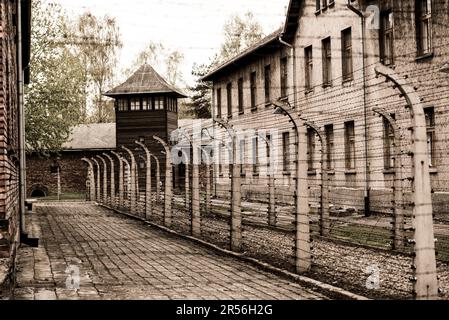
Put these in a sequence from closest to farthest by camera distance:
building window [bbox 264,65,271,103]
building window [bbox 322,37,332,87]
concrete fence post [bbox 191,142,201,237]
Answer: concrete fence post [bbox 191,142,201,237] → building window [bbox 322,37,332,87] → building window [bbox 264,65,271,103]

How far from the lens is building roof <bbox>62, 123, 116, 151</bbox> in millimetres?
56531

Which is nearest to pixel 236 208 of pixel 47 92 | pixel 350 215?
pixel 350 215

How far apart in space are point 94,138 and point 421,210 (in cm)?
5235

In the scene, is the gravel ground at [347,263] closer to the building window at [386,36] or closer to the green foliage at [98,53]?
the building window at [386,36]

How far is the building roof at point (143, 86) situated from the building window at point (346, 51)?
27.0 meters

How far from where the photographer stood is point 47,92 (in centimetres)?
3709

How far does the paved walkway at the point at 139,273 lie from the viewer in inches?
317

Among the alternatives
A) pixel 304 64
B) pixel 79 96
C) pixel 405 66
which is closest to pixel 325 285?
pixel 405 66

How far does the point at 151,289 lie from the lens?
8352 millimetres

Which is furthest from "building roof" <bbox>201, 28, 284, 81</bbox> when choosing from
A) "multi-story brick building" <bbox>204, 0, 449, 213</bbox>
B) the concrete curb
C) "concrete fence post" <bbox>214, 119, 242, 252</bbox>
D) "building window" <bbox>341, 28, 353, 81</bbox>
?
"concrete fence post" <bbox>214, 119, 242, 252</bbox>

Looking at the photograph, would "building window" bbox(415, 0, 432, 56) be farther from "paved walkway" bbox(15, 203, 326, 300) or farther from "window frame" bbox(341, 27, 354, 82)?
"paved walkway" bbox(15, 203, 326, 300)

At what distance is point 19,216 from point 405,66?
1118 centimetres

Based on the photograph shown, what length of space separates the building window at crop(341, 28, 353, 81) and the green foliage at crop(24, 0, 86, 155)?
1691 cm
